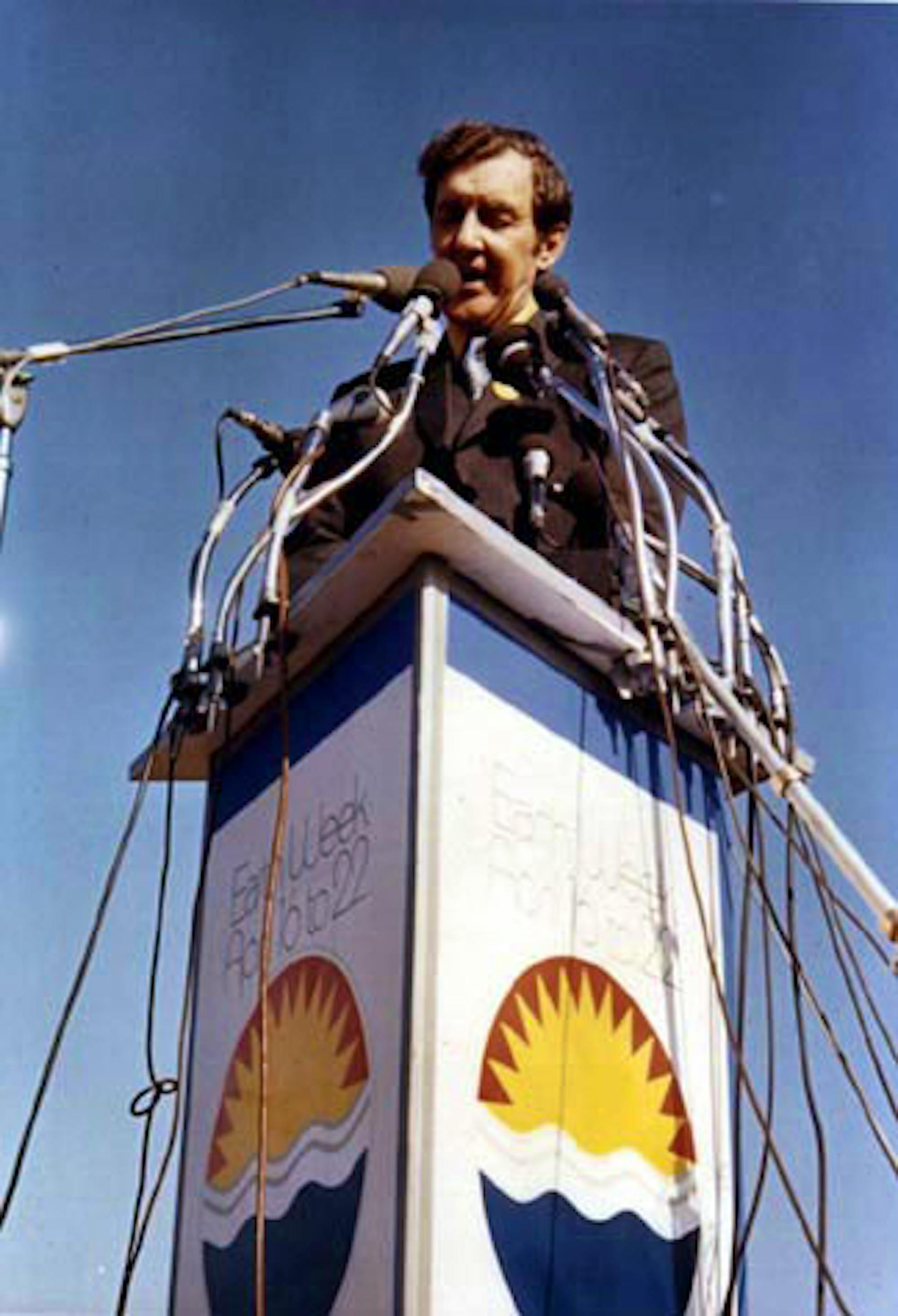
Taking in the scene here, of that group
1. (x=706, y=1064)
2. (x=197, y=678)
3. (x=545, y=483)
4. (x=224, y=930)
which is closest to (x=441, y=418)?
(x=545, y=483)

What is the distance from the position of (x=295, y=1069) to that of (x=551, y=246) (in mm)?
1116

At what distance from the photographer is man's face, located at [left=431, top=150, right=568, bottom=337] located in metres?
2.07

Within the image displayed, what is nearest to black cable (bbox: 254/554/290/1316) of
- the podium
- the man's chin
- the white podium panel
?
the podium

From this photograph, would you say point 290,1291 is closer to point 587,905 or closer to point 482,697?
point 587,905

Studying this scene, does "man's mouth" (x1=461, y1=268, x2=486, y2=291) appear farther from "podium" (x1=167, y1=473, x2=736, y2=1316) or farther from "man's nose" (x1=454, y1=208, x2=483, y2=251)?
"podium" (x1=167, y1=473, x2=736, y2=1316)

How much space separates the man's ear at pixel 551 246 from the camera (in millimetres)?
2143

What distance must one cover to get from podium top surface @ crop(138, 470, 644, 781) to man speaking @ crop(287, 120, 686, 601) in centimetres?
17

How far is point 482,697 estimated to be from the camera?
152 cm

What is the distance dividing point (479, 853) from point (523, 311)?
86 cm

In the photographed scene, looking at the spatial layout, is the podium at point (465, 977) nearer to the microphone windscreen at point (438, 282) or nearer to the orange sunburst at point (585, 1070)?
the orange sunburst at point (585, 1070)

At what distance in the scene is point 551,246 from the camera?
216cm

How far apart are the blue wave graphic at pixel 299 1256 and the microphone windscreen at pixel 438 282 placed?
83 cm

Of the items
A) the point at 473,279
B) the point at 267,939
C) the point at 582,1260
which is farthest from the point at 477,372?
the point at 582,1260

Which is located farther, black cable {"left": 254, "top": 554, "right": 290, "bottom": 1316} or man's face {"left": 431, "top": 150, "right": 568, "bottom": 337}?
man's face {"left": 431, "top": 150, "right": 568, "bottom": 337}
